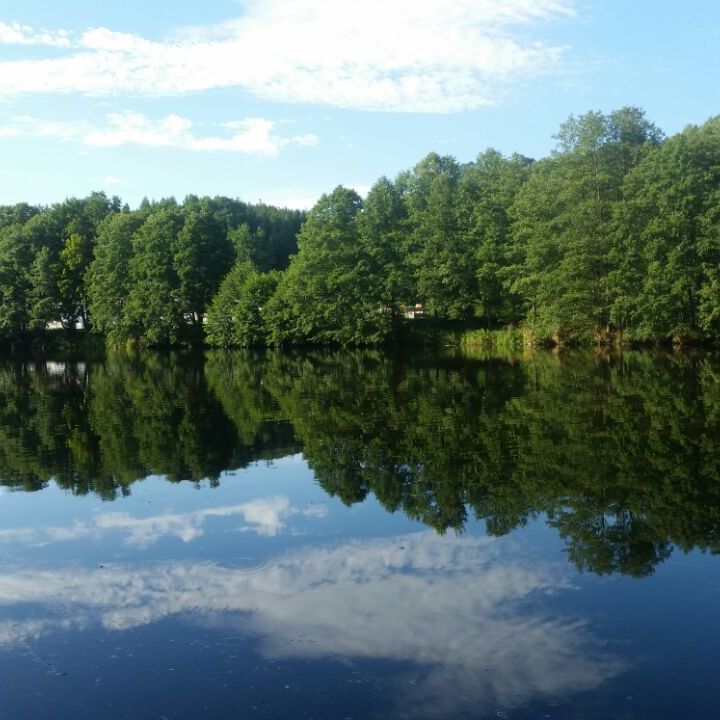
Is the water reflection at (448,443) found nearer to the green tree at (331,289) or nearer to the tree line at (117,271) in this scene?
the green tree at (331,289)

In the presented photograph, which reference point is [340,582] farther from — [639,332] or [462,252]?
[462,252]

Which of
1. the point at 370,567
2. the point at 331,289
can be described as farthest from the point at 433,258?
the point at 370,567

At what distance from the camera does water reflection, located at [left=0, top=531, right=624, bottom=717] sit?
6414 millimetres

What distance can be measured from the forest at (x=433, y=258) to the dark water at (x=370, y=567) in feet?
95.1

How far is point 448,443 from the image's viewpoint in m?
16.0

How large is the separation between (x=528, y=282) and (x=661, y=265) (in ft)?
31.4

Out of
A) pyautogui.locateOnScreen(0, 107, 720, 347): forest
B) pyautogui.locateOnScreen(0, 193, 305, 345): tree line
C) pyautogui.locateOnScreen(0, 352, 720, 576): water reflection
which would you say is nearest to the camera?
pyautogui.locateOnScreen(0, 352, 720, 576): water reflection

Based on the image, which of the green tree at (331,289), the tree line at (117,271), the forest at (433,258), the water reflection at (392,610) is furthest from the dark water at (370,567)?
the tree line at (117,271)

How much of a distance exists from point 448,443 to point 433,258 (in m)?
45.5

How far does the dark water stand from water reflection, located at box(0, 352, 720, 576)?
0.27 feet

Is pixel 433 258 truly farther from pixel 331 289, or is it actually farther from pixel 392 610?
pixel 392 610

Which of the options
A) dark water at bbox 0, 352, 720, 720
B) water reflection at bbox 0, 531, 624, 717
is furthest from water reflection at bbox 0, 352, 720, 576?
water reflection at bbox 0, 531, 624, 717

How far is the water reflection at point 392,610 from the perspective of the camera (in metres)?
6.41

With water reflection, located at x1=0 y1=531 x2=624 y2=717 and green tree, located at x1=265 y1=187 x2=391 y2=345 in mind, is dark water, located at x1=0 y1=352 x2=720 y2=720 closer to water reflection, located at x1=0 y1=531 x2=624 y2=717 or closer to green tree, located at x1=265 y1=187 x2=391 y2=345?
water reflection, located at x1=0 y1=531 x2=624 y2=717
